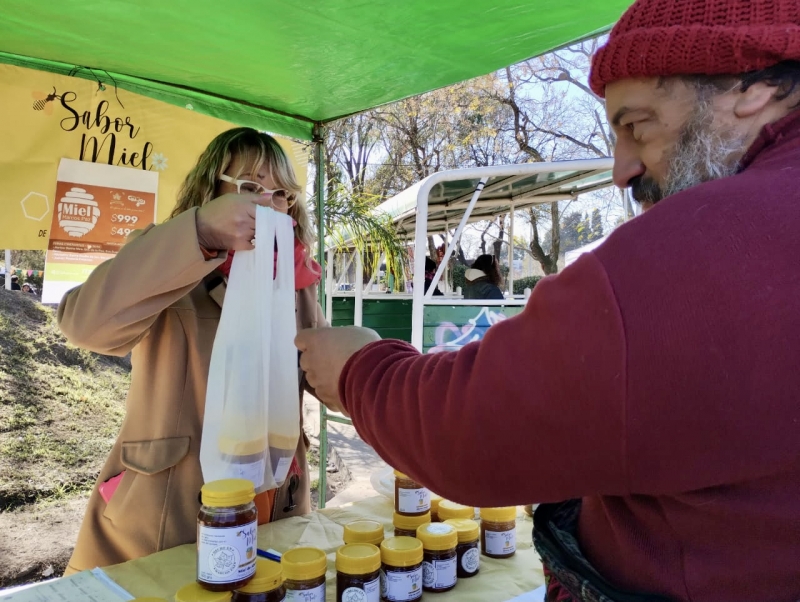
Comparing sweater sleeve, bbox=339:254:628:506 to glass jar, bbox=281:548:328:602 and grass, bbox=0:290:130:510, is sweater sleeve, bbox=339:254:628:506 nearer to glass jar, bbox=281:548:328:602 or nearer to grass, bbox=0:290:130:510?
glass jar, bbox=281:548:328:602

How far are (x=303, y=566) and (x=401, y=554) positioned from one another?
221mm

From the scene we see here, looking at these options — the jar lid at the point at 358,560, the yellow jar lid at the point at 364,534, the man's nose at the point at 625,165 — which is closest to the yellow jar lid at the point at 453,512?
the yellow jar lid at the point at 364,534

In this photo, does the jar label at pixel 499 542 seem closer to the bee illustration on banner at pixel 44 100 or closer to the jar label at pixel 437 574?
the jar label at pixel 437 574

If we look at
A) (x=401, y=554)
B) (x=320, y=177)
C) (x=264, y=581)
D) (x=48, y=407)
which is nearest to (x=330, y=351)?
(x=264, y=581)

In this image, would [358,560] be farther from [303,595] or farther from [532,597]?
[532,597]

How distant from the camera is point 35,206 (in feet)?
7.14

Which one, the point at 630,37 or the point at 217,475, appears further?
the point at 217,475

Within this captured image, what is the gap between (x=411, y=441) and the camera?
699 millimetres

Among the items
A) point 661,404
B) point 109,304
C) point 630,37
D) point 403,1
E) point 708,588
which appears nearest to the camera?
point 661,404

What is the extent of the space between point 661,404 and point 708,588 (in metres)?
0.27

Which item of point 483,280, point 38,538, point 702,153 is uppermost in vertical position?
point 483,280

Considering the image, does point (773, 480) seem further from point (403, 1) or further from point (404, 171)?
point (404, 171)

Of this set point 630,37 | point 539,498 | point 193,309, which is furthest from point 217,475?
point 630,37

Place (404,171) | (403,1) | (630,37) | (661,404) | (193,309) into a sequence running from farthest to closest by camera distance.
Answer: (404,171)
(403,1)
(193,309)
(630,37)
(661,404)
